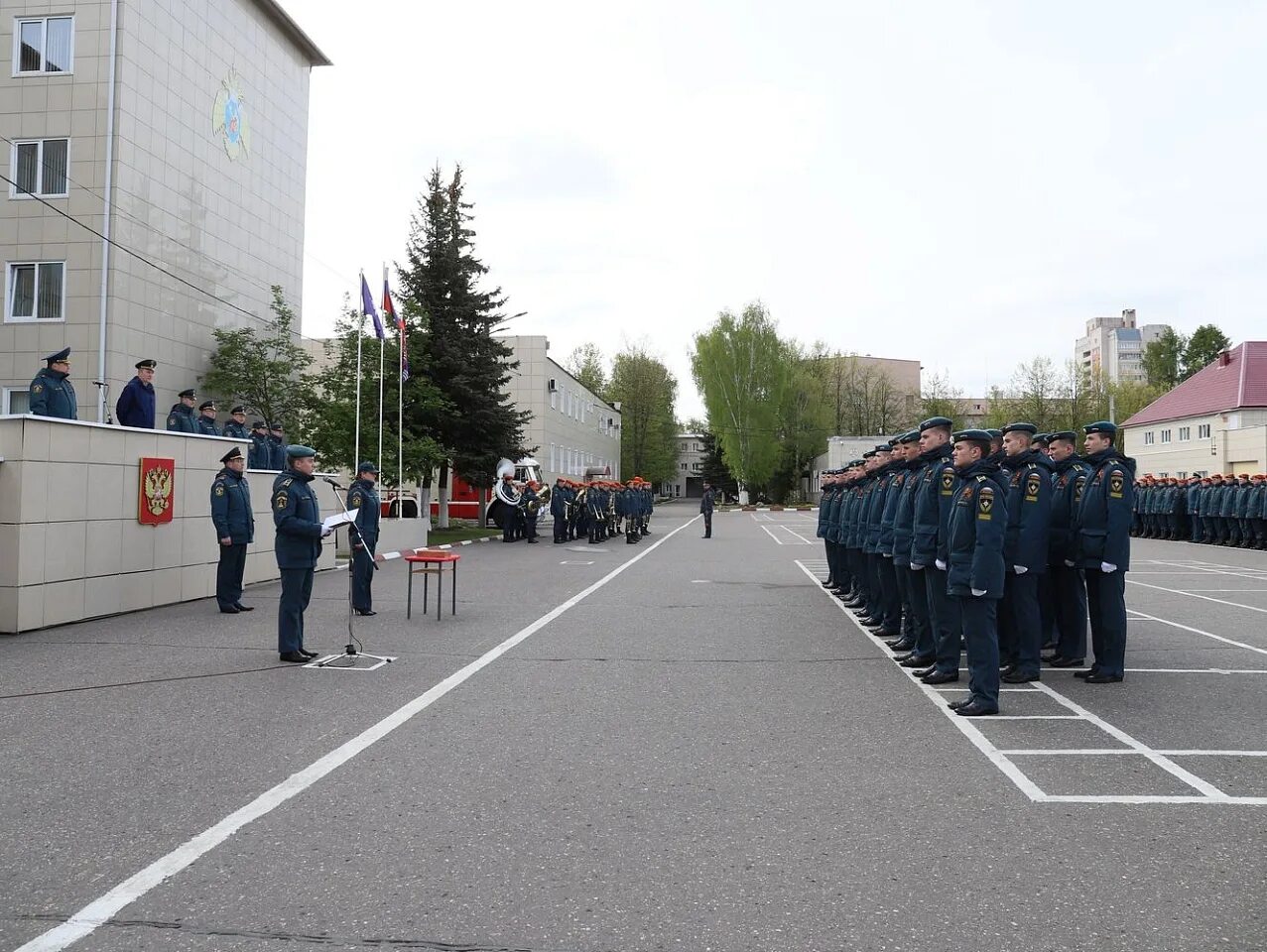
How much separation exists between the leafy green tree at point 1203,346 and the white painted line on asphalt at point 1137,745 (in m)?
96.4

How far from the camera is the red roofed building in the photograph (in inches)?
1868

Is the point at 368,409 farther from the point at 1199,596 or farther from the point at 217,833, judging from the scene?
the point at 217,833

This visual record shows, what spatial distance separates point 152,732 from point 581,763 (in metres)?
2.81

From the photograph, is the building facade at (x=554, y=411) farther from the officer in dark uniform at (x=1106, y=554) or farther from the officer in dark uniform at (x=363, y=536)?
the officer in dark uniform at (x=1106, y=554)

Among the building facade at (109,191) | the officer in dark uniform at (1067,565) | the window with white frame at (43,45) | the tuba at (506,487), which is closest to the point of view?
the officer in dark uniform at (1067,565)

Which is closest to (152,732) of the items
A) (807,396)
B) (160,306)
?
(160,306)

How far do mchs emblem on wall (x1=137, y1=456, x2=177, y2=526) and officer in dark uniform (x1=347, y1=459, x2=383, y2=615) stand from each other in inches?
93.6

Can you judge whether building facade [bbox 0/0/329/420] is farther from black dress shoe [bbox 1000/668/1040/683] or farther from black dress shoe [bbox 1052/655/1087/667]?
black dress shoe [bbox 1052/655/1087/667]

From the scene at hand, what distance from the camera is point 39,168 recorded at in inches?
847

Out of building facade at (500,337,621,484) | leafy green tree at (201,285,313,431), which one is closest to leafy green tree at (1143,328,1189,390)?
building facade at (500,337,621,484)

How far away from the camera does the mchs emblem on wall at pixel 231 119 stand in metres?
25.1

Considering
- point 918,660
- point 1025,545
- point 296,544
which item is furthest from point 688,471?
point 1025,545

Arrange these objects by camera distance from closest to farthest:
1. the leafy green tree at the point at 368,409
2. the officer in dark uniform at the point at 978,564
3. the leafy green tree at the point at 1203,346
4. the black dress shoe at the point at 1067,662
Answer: the officer in dark uniform at the point at 978,564 < the black dress shoe at the point at 1067,662 < the leafy green tree at the point at 368,409 < the leafy green tree at the point at 1203,346


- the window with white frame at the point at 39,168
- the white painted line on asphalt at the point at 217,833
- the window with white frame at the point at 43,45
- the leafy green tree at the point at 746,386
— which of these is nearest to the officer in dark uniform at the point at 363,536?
the white painted line on asphalt at the point at 217,833
